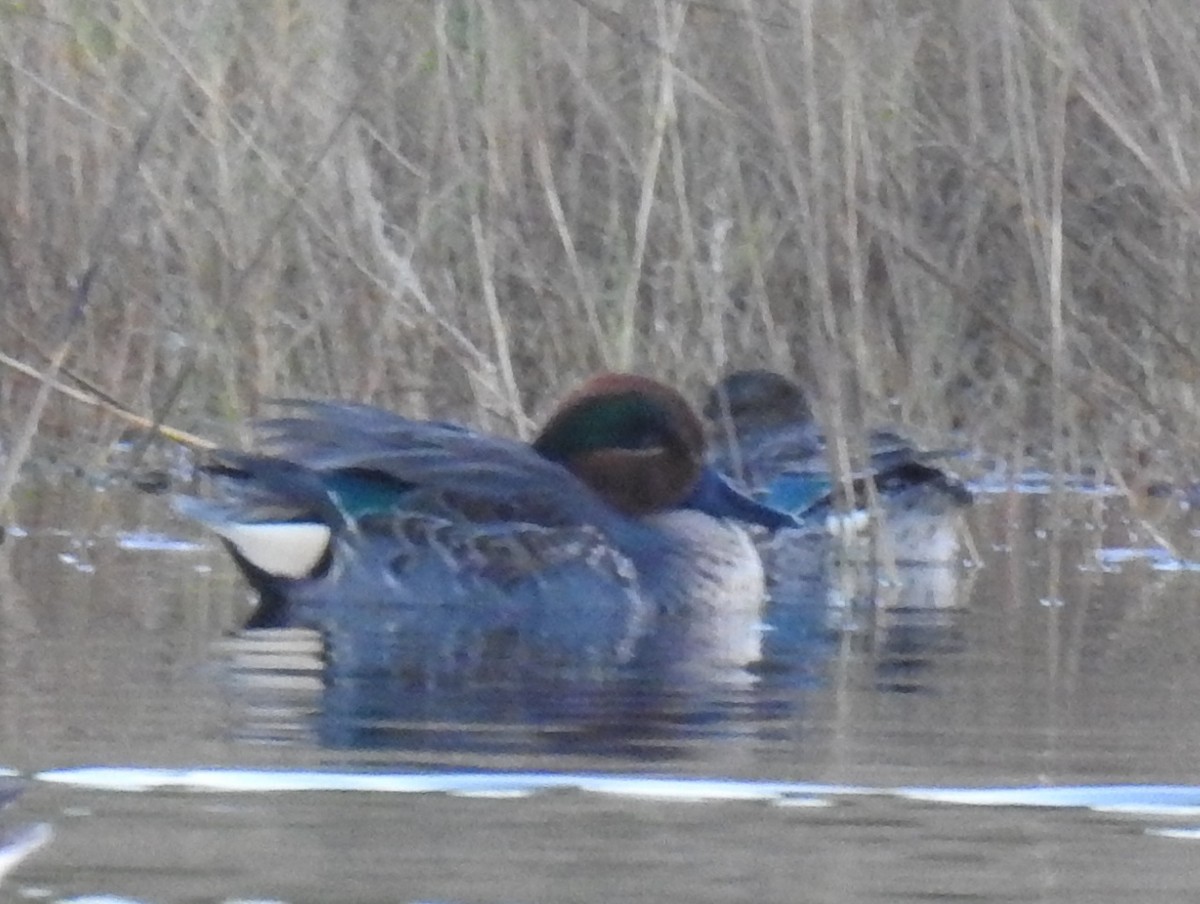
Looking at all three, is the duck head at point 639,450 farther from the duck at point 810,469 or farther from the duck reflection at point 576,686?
the duck reflection at point 576,686

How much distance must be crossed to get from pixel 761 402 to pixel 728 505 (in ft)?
3.89

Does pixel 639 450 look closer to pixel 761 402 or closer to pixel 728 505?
pixel 728 505

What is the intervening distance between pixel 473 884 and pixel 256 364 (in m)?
6.14

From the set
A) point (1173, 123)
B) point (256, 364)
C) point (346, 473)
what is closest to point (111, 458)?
point (256, 364)

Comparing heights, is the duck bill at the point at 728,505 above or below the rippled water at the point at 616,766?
above

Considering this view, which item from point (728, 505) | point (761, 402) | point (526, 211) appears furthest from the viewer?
point (526, 211)

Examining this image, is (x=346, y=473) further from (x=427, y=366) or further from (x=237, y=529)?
(x=427, y=366)

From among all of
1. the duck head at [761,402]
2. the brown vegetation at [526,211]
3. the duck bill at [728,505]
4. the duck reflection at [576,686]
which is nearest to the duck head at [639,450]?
the duck bill at [728,505]

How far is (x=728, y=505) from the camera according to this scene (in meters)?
8.49

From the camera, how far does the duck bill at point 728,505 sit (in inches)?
332

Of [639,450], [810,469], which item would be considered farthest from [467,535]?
[810,469]

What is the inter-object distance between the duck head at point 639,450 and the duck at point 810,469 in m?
0.28

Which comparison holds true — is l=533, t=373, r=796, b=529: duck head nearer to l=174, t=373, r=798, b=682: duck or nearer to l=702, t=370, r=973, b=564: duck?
l=174, t=373, r=798, b=682: duck

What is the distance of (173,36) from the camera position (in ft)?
34.3
